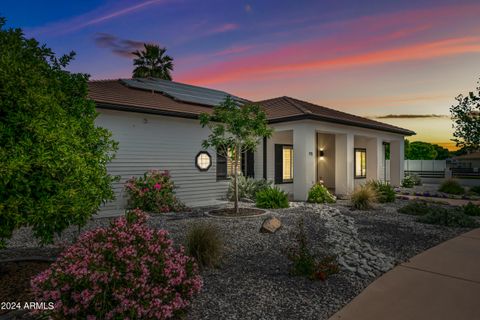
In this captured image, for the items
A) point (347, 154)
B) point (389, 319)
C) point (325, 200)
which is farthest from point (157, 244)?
point (347, 154)

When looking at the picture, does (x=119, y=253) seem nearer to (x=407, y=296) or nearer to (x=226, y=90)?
(x=407, y=296)

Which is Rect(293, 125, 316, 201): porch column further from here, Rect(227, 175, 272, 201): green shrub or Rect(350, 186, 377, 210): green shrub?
Rect(350, 186, 377, 210): green shrub

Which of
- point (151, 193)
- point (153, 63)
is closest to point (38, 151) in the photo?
point (151, 193)

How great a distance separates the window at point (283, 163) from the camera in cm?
1462

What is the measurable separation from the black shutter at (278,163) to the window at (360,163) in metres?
5.28

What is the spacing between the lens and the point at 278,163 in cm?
1469

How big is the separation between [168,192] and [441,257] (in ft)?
25.6

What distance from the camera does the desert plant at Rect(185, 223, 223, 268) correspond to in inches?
180

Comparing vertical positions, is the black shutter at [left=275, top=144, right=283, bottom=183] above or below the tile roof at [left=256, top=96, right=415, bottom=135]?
below

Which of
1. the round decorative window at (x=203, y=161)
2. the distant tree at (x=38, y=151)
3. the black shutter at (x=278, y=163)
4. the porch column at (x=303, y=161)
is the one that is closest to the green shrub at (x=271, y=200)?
the porch column at (x=303, y=161)

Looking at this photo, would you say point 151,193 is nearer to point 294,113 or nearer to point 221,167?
point 221,167

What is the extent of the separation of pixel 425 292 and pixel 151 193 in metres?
7.95

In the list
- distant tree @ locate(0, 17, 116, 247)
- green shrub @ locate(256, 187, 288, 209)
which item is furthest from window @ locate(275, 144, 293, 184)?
distant tree @ locate(0, 17, 116, 247)

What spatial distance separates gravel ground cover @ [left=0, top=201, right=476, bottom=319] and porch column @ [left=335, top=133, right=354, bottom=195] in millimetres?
4789
